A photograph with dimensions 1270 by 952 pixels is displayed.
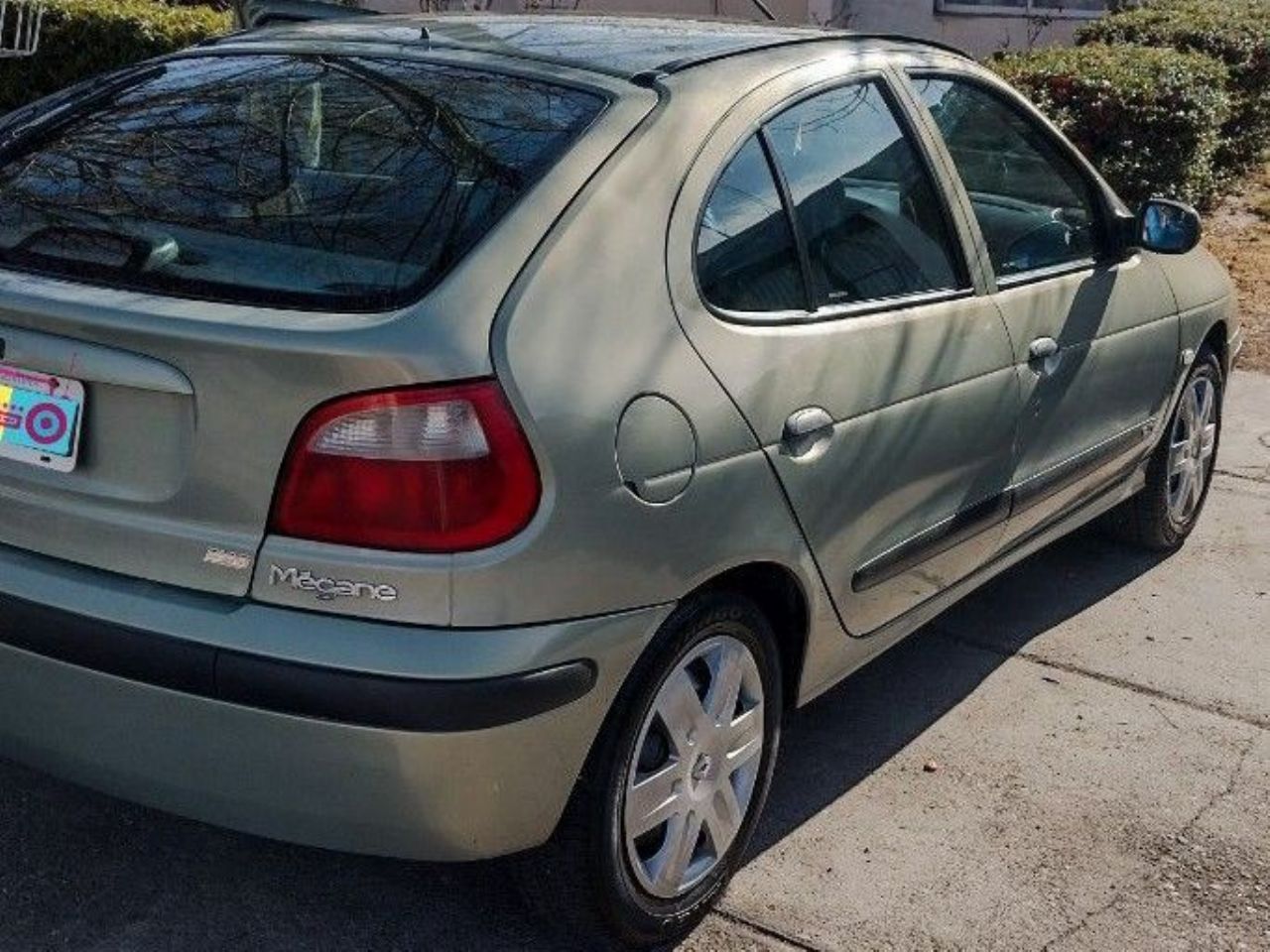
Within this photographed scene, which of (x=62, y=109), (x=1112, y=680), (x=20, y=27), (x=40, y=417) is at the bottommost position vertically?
(x=1112, y=680)

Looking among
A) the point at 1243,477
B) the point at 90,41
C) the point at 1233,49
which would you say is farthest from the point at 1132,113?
the point at 90,41

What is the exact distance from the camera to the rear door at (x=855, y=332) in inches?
131

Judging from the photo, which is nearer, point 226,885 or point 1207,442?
point 226,885

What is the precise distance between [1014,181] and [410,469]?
240cm

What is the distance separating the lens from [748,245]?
3.41m

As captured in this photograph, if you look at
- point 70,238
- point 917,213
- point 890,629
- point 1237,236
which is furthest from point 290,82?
point 1237,236

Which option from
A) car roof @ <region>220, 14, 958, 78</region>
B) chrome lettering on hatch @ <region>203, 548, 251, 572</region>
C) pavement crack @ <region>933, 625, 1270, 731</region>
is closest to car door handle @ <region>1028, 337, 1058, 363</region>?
car roof @ <region>220, 14, 958, 78</region>

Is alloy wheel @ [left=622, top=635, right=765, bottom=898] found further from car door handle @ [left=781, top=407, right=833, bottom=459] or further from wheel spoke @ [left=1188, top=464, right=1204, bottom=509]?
wheel spoke @ [left=1188, top=464, right=1204, bottom=509]

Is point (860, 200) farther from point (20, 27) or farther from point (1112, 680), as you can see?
point (20, 27)

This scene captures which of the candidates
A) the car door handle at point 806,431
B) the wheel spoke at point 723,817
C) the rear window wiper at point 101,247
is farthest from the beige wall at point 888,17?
the wheel spoke at point 723,817

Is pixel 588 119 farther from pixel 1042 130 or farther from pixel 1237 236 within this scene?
pixel 1237 236

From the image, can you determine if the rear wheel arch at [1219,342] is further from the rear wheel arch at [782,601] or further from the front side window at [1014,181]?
the rear wheel arch at [782,601]

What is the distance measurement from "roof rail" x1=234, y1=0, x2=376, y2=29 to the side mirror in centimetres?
217

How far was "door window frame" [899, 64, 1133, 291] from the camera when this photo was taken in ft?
13.7
